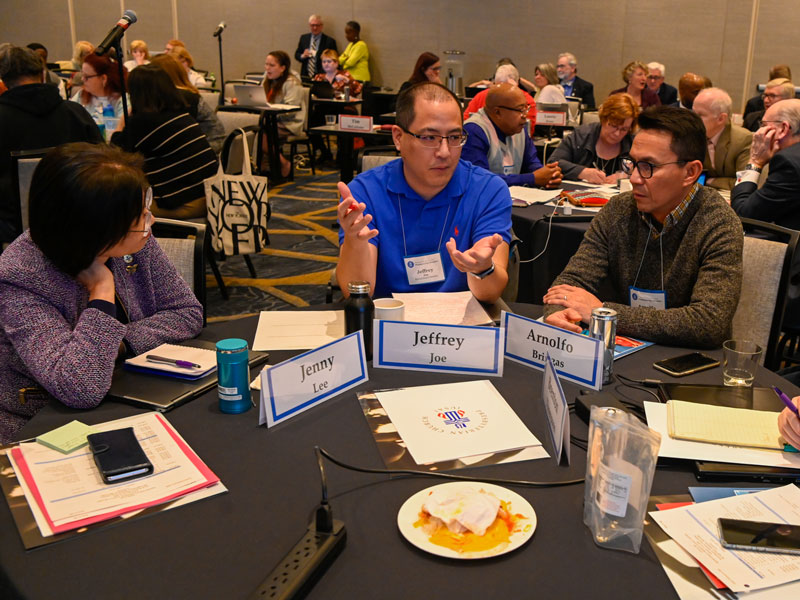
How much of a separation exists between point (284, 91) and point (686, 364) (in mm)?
8170

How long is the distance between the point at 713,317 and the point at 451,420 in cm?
90

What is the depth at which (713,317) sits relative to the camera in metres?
1.94

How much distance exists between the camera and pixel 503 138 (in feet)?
14.7

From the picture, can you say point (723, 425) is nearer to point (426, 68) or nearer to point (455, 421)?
point (455, 421)

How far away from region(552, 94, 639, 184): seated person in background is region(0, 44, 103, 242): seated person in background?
3072 millimetres

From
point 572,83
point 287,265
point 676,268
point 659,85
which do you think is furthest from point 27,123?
point 572,83

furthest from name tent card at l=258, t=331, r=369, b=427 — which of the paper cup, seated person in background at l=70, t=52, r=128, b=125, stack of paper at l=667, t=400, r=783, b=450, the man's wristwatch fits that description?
seated person in background at l=70, t=52, r=128, b=125

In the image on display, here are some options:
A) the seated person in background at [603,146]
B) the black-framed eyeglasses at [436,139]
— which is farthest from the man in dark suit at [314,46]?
the black-framed eyeglasses at [436,139]

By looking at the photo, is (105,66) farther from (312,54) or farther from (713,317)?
(312,54)

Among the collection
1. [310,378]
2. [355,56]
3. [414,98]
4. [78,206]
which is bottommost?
[310,378]

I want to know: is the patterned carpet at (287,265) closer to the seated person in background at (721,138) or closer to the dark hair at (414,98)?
the dark hair at (414,98)

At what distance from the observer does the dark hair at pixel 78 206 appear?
5.39 ft

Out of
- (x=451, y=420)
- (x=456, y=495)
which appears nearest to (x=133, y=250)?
(x=451, y=420)

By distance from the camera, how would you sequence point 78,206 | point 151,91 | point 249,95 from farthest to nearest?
point 249,95 → point 151,91 → point 78,206
